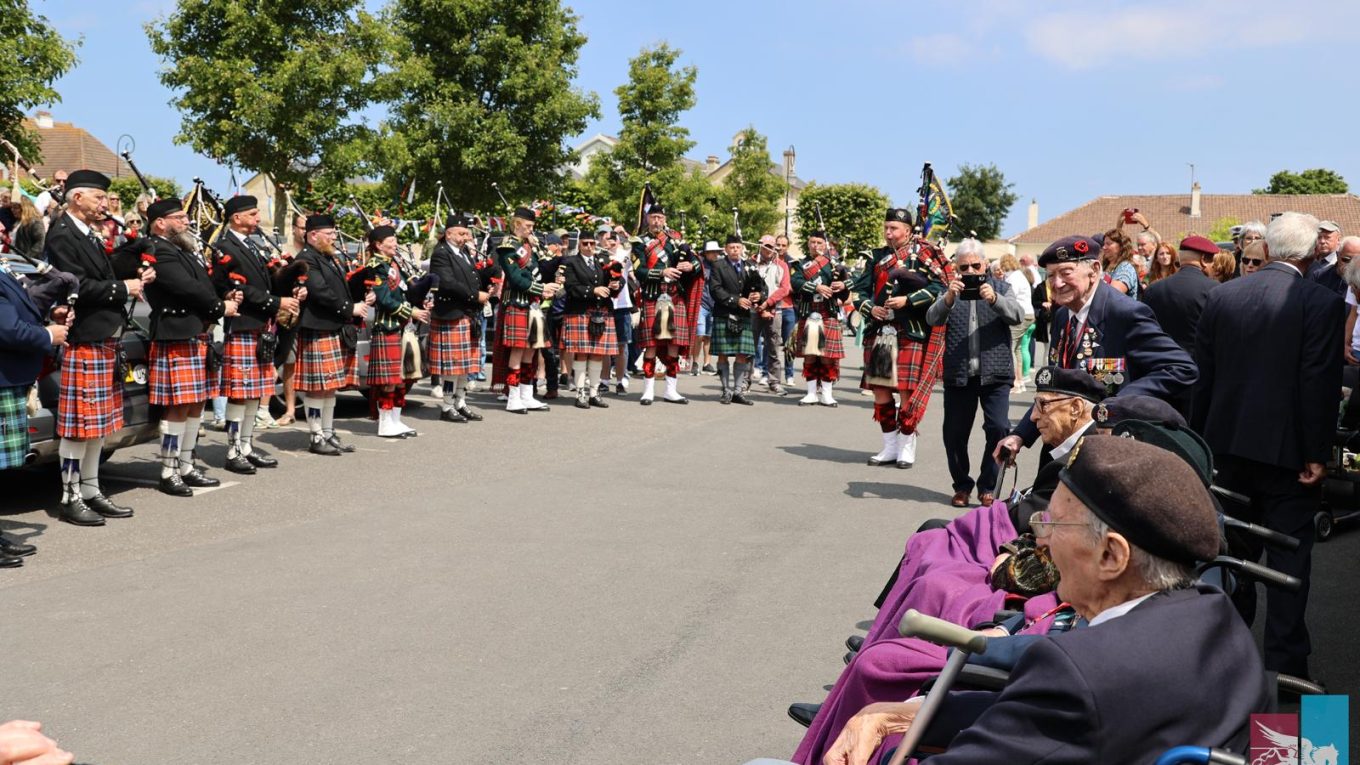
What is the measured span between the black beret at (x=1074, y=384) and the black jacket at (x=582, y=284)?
29.1ft

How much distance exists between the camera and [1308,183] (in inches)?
3223

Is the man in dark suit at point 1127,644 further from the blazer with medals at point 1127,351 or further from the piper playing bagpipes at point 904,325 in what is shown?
the piper playing bagpipes at point 904,325

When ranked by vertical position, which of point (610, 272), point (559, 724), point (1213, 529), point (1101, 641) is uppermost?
point (610, 272)

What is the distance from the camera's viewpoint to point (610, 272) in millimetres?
14086

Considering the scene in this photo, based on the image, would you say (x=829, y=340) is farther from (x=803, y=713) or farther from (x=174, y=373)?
(x=803, y=713)

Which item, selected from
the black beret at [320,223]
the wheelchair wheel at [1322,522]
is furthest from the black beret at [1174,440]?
the black beret at [320,223]

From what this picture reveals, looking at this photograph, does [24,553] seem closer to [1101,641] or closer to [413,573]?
[413,573]

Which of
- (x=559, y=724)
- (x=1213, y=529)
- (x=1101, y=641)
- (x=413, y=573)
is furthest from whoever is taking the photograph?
(x=413, y=573)

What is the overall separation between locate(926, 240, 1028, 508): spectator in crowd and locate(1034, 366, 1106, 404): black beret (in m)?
3.18

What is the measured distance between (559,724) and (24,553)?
3.90 metres

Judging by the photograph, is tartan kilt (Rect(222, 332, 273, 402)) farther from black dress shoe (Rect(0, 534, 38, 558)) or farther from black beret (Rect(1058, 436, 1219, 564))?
black beret (Rect(1058, 436, 1219, 564))


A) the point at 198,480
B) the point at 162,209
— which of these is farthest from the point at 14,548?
the point at 162,209

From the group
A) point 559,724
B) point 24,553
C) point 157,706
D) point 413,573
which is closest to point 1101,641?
point 559,724

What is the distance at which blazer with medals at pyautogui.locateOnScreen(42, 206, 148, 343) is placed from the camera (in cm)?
729
